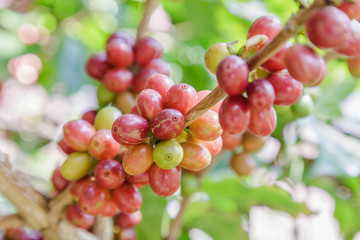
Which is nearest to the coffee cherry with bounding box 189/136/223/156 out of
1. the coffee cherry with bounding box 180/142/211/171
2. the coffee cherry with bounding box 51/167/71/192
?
the coffee cherry with bounding box 180/142/211/171

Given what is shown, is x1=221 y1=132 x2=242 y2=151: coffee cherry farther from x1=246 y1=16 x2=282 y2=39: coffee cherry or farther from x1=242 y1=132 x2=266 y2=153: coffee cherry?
x1=246 y1=16 x2=282 y2=39: coffee cherry

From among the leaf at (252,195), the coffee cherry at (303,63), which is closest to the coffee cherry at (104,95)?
the leaf at (252,195)

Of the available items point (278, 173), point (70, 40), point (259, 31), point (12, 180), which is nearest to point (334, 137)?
point (278, 173)

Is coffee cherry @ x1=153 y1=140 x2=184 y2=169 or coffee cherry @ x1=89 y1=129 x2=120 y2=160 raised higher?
coffee cherry @ x1=153 y1=140 x2=184 y2=169

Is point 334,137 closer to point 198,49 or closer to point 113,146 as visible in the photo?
point 198,49

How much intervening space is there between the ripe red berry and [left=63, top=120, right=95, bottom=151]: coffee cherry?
0.36m

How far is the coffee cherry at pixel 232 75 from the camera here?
0.48 meters

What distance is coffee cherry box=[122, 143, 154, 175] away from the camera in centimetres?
61

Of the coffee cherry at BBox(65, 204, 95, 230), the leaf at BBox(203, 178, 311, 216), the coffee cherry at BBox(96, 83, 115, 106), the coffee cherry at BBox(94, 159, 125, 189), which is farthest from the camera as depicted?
the leaf at BBox(203, 178, 311, 216)

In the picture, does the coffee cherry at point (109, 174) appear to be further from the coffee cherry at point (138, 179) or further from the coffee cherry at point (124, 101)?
the coffee cherry at point (124, 101)

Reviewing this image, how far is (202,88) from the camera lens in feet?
4.90

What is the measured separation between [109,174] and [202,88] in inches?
34.3

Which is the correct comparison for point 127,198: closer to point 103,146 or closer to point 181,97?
point 103,146

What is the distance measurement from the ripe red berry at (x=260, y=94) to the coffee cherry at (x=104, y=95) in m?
0.49
